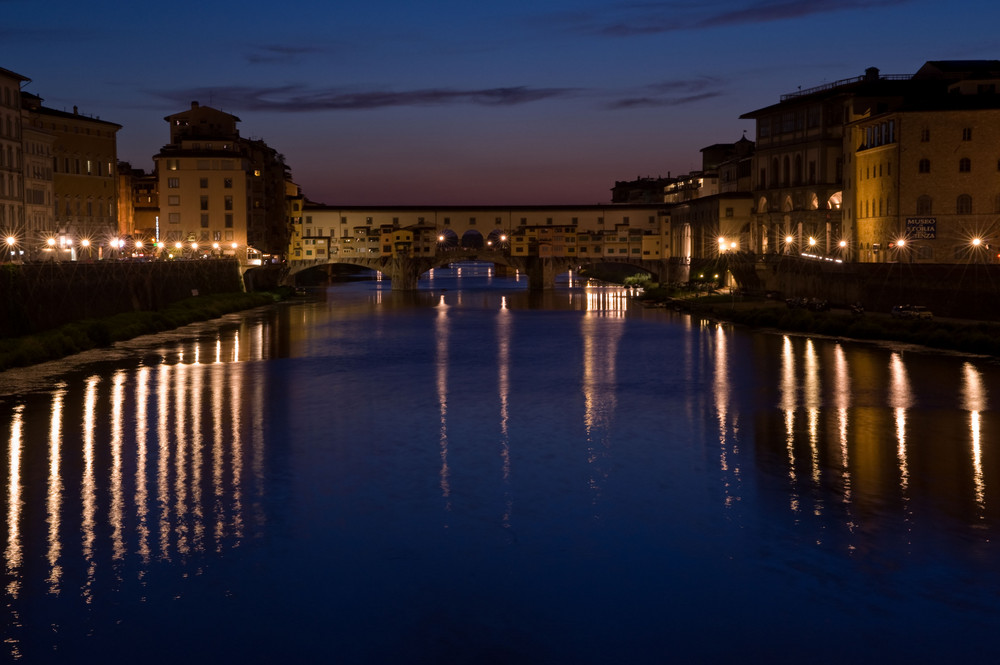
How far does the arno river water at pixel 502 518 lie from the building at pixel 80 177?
3969cm

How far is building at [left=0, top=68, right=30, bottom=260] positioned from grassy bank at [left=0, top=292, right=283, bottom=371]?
9.26 m

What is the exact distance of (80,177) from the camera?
78938 millimetres

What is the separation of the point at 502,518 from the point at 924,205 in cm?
4963

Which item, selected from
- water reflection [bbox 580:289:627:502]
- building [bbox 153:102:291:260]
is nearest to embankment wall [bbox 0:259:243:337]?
building [bbox 153:102:291:260]

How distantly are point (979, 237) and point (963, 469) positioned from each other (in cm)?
4185

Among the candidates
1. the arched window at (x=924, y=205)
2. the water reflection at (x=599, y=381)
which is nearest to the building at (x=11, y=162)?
the water reflection at (x=599, y=381)

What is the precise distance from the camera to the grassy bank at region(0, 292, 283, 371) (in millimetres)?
39844

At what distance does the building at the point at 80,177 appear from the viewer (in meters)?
73.9

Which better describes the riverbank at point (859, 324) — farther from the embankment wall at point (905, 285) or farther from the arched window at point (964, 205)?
the arched window at point (964, 205)

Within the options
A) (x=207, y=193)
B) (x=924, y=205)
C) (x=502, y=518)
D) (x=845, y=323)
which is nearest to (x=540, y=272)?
(x=207, y=193)

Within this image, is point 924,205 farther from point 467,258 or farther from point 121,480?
point 467,258

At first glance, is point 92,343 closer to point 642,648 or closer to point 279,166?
point 642,648

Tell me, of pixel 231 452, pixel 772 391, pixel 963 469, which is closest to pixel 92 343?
pixel 231 452

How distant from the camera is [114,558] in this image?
54.1ft
